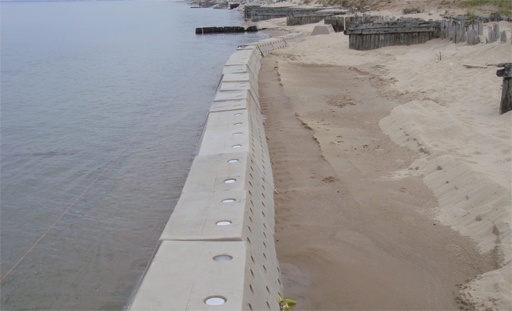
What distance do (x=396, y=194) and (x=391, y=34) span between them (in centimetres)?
1600

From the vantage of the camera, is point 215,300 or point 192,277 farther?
point 192,277

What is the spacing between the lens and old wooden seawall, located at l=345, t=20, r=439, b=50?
22.2 m

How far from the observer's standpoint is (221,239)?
5422 mm

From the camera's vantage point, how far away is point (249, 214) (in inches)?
247

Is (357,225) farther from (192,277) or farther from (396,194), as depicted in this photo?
(192,277)

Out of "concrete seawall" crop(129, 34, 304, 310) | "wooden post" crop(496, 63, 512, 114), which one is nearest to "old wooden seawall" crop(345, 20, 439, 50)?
"wooden post" crop(496, 63, 512, 114)

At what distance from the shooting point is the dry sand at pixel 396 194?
19.4ft

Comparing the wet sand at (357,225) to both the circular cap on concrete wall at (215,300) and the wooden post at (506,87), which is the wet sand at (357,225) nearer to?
the circular cap on concrete wall at (215,300)

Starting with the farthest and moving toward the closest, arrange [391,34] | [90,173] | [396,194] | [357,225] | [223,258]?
[391,34] < [90,173] < [396,194] < [357,225] < [223,258]

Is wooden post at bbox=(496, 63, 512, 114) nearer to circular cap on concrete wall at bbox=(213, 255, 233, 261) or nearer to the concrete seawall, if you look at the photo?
the concrete seawall

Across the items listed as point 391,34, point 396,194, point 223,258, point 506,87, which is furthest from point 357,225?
point 391,34

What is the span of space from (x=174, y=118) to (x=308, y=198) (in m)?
7.61

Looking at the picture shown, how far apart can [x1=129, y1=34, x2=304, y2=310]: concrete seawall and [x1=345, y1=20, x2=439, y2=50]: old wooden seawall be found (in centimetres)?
1504

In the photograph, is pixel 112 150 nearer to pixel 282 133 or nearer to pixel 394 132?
pixel 282 133
